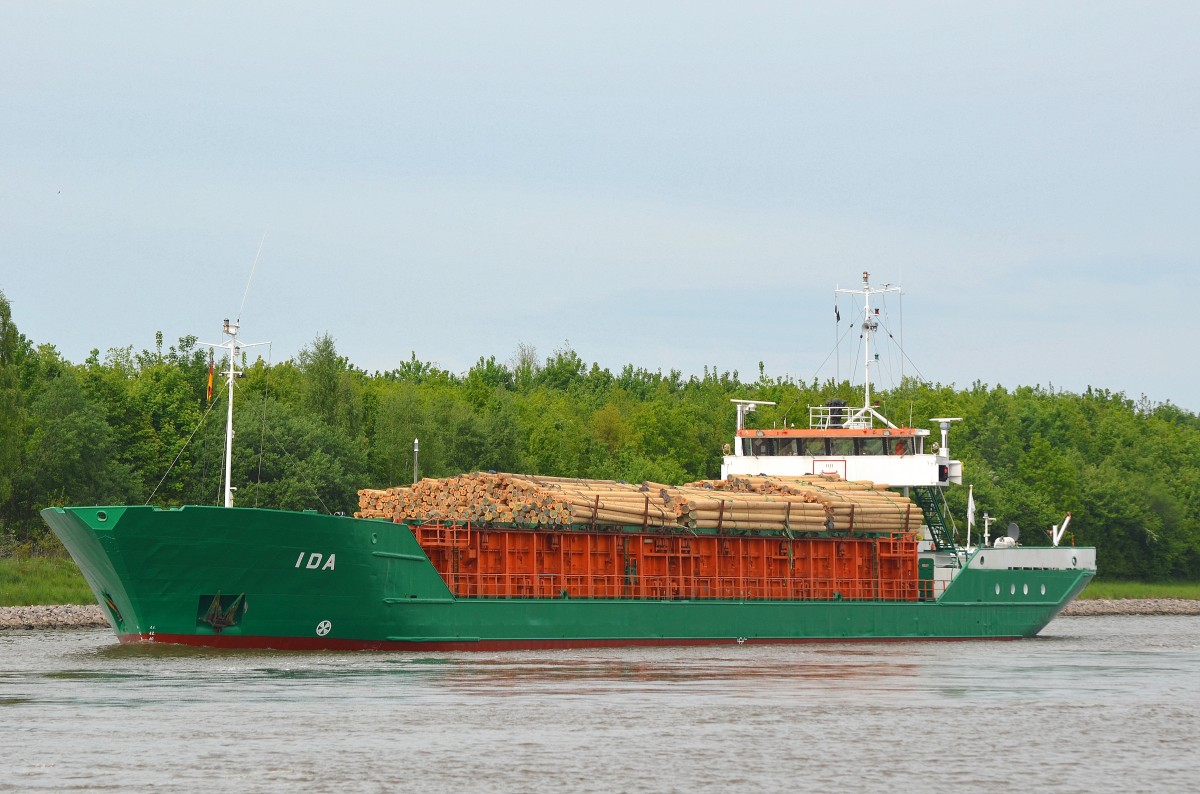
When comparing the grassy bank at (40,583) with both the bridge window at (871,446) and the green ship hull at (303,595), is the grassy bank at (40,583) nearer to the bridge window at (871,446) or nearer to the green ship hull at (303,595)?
the green ship hull at (303,595)

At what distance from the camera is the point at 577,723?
835 inches

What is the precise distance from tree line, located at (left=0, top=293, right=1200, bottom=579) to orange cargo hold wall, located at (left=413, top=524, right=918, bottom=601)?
691 centimetres

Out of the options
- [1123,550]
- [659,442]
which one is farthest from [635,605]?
[1123,550]

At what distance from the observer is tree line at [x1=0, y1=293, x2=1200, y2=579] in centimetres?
6275

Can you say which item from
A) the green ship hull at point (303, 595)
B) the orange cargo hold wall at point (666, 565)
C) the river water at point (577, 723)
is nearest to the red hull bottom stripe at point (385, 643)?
the green ship hull at point (303, 595)

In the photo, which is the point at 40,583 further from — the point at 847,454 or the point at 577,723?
the point at 577,723

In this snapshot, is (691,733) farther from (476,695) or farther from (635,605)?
(635,605)

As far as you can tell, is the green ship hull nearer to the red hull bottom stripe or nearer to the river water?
the red hull bottom stripe

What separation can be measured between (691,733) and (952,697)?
22.5 feet

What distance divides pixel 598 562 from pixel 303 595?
8.04 m

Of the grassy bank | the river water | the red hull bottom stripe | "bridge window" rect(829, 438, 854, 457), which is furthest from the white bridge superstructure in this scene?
the grassy bank

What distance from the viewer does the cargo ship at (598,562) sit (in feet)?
99.9

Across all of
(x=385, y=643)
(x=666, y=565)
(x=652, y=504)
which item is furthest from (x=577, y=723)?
(x=666, y=565)

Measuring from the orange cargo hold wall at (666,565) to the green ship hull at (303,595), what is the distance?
826 mm
